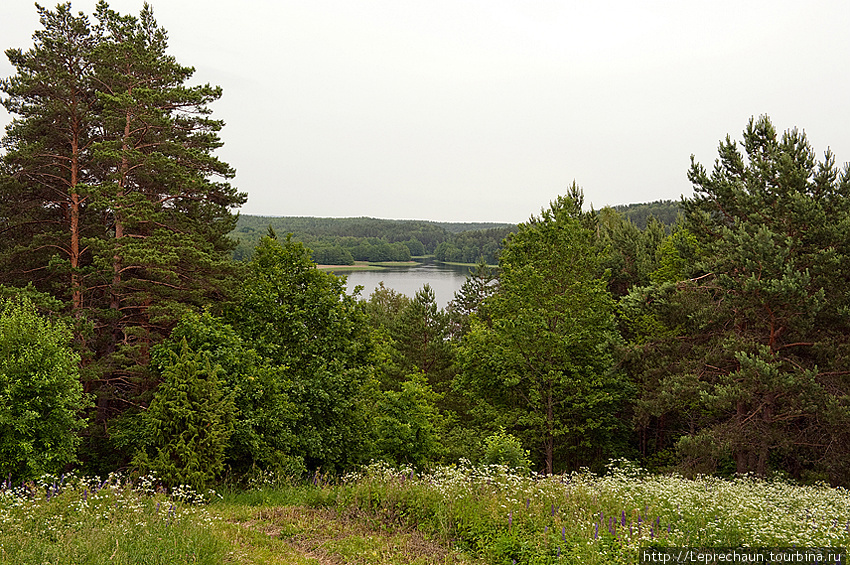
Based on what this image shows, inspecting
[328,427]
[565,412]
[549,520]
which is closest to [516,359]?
[565,412]

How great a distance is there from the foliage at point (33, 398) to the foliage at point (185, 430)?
154 cm

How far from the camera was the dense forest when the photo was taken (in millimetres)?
10320

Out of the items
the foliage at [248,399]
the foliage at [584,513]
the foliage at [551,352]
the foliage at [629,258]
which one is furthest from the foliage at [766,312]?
the foliage at [248,399]

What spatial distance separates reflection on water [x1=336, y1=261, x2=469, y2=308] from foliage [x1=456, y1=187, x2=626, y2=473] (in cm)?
4228

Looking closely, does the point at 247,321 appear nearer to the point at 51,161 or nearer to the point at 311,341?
the point at 311,341

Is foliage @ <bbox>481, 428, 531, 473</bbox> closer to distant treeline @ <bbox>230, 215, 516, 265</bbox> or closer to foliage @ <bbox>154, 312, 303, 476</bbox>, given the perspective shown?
foliage @ <bbox>154, 312, 303, 476</bbox>

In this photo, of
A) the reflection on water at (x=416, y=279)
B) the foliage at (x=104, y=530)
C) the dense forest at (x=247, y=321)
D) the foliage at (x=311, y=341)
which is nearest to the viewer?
the foliage at (x=104, y=530)

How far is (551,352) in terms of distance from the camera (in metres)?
17.4

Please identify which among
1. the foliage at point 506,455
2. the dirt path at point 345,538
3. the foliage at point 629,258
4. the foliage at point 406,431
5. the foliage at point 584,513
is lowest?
the foliage at point 406,431

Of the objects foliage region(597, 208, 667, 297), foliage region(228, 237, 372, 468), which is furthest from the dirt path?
foliage region(597, 208, 667, 297)

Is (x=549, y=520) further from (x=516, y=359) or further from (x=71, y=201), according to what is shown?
(x=71, y=201)

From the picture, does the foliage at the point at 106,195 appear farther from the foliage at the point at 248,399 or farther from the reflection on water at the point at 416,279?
the reflection on water at the point at 416,279

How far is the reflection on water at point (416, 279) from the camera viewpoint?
7669 centimetres

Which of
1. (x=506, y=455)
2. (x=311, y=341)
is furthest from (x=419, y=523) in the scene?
(x=311, y=341)
